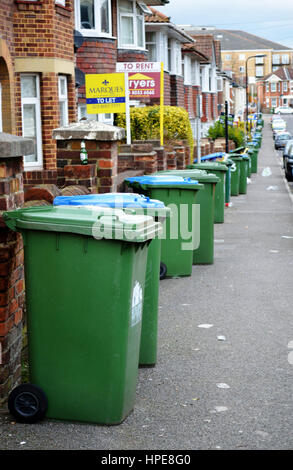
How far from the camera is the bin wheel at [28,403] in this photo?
4824 millimetres

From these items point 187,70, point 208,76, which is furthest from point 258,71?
point 187,70

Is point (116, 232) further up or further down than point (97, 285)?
further up

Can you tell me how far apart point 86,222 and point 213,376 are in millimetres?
1904

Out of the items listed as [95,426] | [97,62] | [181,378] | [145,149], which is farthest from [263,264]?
[97,62]

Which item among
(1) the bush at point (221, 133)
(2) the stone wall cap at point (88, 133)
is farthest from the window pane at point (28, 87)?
(1) the bush at point (221, 133)

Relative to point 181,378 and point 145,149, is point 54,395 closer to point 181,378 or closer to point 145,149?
point 181,378

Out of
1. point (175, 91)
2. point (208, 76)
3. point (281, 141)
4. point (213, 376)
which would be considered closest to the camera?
point (213, 376)

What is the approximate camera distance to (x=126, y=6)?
87.5 feet

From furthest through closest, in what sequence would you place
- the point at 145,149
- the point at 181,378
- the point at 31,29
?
the point at 31,29, the point at 145,149, the point at 181,378

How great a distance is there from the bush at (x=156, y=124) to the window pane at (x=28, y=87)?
5597 millimetres

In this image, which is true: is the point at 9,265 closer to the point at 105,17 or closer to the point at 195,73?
the point at 105,17

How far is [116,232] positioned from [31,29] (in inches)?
437

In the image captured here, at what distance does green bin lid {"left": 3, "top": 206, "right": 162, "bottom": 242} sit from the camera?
4.57m

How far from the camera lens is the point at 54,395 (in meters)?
4.84
